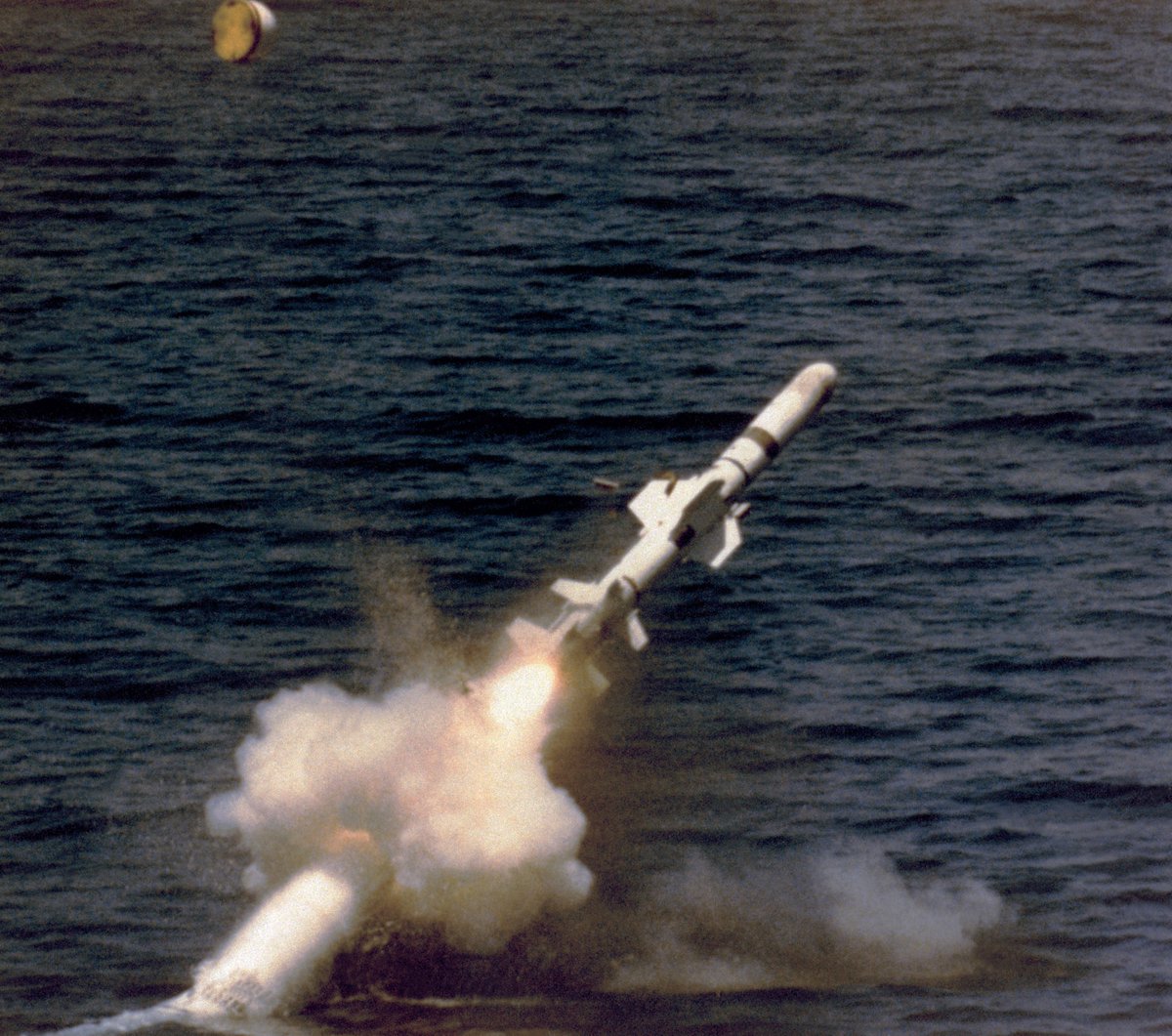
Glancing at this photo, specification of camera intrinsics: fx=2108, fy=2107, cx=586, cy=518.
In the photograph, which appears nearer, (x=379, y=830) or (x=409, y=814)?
(x=409, y=814)

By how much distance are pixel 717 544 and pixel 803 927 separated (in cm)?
775

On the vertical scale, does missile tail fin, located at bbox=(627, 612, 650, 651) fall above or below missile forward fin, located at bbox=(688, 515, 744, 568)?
below

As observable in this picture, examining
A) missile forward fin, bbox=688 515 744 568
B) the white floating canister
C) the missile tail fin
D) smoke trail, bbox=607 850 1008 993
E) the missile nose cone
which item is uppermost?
the white floating canister

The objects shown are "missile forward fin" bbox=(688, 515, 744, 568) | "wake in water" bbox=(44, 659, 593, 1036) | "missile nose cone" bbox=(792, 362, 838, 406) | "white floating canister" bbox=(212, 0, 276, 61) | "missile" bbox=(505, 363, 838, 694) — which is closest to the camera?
"wake in water" bbox=(44, 659, 593, 1036)

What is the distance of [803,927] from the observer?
135 feet

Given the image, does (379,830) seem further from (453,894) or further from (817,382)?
(817,382)

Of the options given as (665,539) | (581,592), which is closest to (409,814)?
(581,592)

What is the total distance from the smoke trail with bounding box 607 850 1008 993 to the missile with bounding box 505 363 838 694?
488 cm

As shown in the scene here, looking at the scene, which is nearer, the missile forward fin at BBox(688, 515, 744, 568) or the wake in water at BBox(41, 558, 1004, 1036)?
the wake in water at BBox(41, 558, 1004, 1036)

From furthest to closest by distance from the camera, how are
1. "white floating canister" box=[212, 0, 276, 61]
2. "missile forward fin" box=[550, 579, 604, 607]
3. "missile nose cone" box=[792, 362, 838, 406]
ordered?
"white floating canister" box=[212, 0, 276, 61] < "missile nose cone" box=[792, 362, 838, 406] < "missile forward fin" box=[550, 579, 604, 607]

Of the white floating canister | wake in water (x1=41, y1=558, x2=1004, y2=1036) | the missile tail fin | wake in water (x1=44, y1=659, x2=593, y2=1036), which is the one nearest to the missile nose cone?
the missile tail fin

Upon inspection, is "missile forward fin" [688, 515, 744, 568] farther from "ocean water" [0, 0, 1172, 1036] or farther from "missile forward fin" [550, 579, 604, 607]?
"ocean water" [0, 0, 1172, 1036]

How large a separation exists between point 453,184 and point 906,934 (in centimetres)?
6440

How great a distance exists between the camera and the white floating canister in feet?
159
